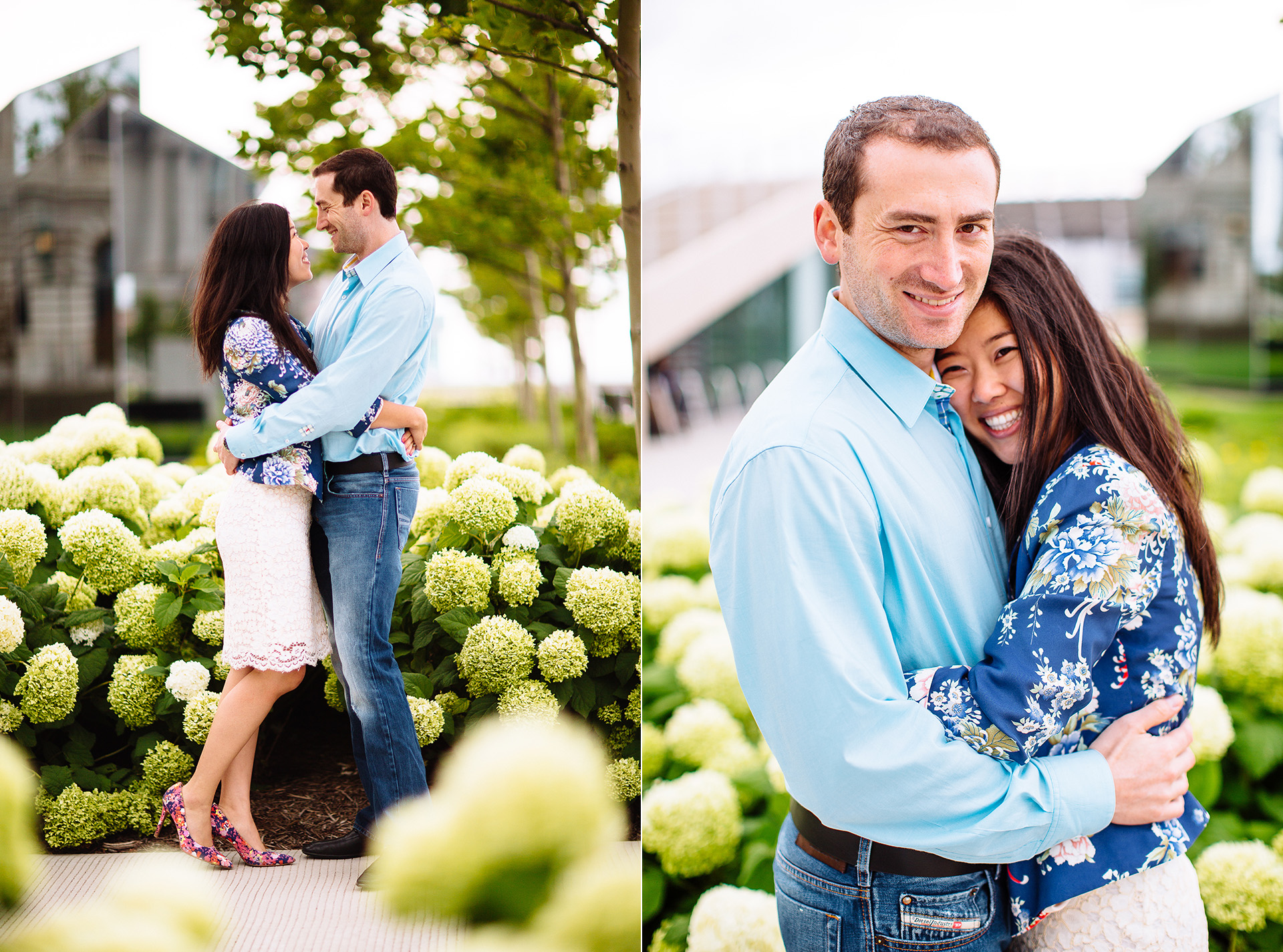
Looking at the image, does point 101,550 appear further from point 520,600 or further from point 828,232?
point 828,232

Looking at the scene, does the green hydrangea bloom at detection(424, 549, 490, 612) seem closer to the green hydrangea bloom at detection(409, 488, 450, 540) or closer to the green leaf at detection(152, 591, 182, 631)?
the green hydrangea bloom at detection(409, 488, 450, 540)

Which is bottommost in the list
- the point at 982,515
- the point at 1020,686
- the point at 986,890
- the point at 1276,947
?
the point at 1276,947

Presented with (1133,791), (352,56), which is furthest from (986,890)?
(352,56)

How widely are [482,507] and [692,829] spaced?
4.29ft

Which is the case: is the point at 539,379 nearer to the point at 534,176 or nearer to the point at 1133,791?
the point at 534,176

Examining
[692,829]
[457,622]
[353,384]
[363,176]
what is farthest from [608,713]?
[692,829]

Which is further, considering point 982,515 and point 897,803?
point 982,515

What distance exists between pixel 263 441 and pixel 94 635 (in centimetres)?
31

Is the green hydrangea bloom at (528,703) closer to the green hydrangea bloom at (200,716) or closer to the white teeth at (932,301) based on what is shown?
the green hydrangea bloom at (200,716)

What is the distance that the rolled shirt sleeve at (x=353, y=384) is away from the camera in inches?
40.7

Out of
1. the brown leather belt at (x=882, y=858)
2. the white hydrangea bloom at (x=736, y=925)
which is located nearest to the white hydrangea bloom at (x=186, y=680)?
the brown leather belt at (x=882, y=858)

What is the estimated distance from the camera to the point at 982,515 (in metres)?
1.32

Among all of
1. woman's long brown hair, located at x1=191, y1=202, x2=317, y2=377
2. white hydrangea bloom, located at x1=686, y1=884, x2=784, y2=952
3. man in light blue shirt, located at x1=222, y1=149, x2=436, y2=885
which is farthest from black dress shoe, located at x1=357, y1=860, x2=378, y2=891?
white hydrangea bloom, located at x1=686, y1=884, x2=784, y2=952

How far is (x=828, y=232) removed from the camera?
1393 mm
